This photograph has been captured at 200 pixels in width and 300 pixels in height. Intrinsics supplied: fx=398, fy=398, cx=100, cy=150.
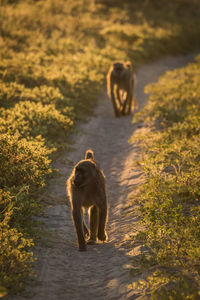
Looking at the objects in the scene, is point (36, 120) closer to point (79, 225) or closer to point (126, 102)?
point (126, 102)

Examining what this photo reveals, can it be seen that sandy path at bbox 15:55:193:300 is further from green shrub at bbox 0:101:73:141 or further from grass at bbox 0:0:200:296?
green shrub at bbox 0:101:73:141

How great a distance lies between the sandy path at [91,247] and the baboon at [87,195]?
19 centimetres

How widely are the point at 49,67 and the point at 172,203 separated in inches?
320

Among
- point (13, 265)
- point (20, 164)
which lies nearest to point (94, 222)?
point (20, 164)

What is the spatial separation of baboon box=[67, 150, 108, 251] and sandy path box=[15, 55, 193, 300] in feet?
0.62

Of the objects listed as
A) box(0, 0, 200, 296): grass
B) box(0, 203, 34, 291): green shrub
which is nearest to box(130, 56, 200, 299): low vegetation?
box(0, 203, 34, 291): green shrub

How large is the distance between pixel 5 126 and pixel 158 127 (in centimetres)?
368

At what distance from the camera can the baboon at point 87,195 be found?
175 inches

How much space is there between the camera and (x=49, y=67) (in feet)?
39.6

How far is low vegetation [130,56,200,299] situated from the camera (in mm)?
3529

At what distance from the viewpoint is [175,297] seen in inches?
128

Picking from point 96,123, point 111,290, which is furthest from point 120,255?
point 96,123

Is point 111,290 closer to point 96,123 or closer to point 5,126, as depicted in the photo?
point 5,126

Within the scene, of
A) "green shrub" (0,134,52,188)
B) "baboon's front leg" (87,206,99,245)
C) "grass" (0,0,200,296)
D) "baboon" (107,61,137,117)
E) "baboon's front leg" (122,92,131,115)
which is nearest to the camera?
"grass" (0,0,200,296)
